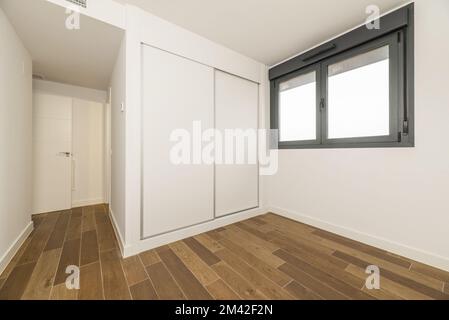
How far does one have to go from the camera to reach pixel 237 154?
276 cm

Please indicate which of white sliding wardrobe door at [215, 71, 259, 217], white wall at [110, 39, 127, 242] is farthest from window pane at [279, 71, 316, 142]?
white wall at [110, 39, 127, 242]

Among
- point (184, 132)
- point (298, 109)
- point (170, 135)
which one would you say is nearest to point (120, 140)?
point (170, 135)

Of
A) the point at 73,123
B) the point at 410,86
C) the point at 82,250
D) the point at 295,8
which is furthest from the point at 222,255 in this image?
the point at 73,123

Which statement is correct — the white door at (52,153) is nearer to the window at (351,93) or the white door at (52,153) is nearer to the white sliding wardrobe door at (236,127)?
the white sliding wardrobe door at (236,127)

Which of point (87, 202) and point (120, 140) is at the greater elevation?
point (120, 140)

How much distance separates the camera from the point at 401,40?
1829 mm

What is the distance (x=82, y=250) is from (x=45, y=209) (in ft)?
6.50

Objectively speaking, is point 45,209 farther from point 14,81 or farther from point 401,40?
point 401,40

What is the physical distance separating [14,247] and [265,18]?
3487mm

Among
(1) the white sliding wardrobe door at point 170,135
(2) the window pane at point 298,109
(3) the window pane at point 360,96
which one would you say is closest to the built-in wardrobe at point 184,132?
(1) the white sliding wardrobe door at point 170,135

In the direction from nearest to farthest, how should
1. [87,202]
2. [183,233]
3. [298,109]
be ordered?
1. [183,233]
2. [298,109]
3. [87,202]

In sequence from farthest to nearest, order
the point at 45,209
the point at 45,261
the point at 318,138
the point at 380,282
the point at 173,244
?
the point at 45,209 → the point at 318,138 → the point at 173,244 → the point at 45,261 → the point at 380,282

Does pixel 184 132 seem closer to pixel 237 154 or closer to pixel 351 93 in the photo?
pixel 237 154

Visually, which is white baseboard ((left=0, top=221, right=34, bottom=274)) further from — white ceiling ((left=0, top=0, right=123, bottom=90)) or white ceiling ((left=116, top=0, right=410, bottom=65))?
white ceiling ((left=116, top=0, right=410, bottom=65))
